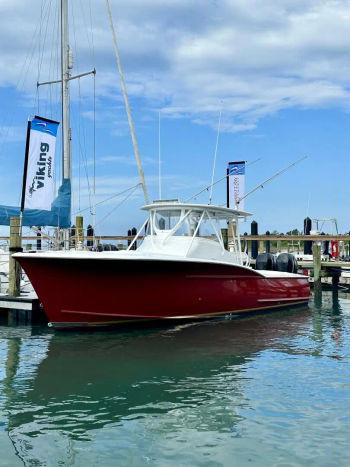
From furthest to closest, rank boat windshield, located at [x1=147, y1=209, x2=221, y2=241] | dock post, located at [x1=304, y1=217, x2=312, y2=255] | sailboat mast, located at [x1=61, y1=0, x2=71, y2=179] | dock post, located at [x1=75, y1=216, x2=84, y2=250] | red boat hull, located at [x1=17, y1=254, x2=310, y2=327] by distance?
dock post, located at [x1=304, y1=217, x2=312, y2=255] < dock post, located at [x1=75, y1=216, x2=84, y2=250] < sailboat mast, located at [x1=61, y1=0, x2=71, y2=179] < boat windshield, located at [x1=147, y1=209, x2=221, y2=241] < red boat hull, located at [x1=17, y1=254, x2=310, y2=327]

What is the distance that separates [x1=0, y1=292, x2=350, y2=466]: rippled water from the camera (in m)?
5.91

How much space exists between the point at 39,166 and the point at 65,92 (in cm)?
410

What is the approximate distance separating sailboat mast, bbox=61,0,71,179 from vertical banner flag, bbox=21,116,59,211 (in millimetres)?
1711

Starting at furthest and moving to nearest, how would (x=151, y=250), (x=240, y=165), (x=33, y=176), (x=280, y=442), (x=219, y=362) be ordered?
(x=240, y=165) < (x=33, y=176) < (x=151, y=250) < (x=219, y=362) < (x=280, y=442)

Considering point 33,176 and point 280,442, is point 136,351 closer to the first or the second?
point 280,442

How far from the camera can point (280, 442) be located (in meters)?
6.14

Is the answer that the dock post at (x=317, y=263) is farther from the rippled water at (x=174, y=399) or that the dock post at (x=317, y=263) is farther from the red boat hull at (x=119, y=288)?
the rippled water at (x=174, y=399)

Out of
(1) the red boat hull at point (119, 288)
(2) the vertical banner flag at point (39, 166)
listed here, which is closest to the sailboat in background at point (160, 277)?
(1) the red boat hull at point (119, 288)

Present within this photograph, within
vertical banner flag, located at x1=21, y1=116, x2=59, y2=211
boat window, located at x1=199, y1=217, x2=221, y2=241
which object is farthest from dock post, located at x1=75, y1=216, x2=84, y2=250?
boat window, located at x1=199, y1=217, x2=221, y2=241

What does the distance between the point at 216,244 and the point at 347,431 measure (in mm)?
9612

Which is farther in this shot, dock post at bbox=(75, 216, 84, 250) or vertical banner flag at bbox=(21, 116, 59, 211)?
dock post at bbox=(75, 216, 84, 250)

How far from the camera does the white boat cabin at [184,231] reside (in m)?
15.1

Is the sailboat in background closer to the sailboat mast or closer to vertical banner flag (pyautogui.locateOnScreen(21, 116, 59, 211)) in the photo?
vertical banner flag (pyautogui.locateOnScreen(21, 116, 59, 211))

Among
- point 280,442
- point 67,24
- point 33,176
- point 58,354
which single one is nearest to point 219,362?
point 58,354
